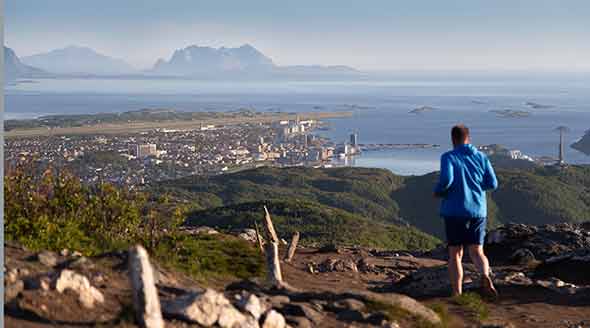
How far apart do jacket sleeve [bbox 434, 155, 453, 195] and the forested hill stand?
4335 cm

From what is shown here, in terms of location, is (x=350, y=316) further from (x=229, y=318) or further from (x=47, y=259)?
(x=47, y=259)

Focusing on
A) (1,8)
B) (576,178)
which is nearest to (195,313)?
(1,8)

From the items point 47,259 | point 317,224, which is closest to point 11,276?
point 47,259

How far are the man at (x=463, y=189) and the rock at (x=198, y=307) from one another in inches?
115

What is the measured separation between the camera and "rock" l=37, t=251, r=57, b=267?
634 centimetres

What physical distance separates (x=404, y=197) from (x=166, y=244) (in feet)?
173

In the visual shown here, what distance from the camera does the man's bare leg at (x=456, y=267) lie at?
802cm

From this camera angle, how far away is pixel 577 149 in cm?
11806

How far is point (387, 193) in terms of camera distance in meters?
63.8

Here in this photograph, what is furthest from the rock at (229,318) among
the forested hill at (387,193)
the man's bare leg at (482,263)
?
the forested hill at (387,193)

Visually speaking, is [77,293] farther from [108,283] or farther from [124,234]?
[124,234]

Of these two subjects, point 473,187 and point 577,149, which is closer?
point 473,187

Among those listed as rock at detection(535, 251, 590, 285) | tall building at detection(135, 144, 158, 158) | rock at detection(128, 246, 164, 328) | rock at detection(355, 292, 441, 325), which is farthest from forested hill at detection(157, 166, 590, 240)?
rock at detection(128, 246, 164, 328)

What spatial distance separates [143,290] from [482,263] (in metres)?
4.30
